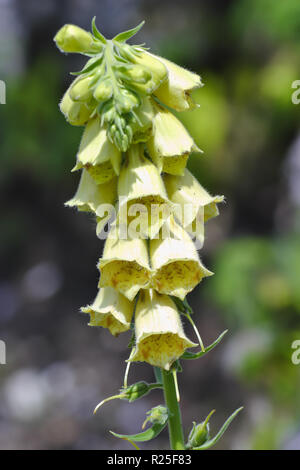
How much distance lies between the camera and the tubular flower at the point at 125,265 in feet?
4.02

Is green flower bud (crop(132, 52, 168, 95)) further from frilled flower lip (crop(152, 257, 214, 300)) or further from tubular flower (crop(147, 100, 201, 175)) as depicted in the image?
frilled flower lip (crop(152, 257, 214, 300))

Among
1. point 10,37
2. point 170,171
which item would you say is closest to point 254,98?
point 10,37

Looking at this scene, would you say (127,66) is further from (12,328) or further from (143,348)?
(12,328)

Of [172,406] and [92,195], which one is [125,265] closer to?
[92,195]

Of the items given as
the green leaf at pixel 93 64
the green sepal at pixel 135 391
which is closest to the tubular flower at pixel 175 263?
the green sepal at pixel 135 391

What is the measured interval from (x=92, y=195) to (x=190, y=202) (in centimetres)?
22

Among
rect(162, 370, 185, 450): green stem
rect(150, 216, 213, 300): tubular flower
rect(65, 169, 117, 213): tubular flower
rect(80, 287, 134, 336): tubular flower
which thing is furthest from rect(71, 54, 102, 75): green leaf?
rect(162, 370, 185, 450): green stem

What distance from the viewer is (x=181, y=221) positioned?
1282mm

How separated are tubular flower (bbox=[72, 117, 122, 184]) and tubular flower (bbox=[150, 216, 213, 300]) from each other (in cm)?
17

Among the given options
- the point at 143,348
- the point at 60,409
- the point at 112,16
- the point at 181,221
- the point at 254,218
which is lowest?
the point at 143,348

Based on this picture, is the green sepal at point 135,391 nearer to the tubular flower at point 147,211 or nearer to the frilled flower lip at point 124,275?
the tubular flower at point 147,211

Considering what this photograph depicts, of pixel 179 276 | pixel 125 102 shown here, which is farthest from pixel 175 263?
pixel 125 102

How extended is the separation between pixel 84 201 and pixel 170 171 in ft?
0.67

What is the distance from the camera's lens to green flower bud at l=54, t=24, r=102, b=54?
3.77 feet
